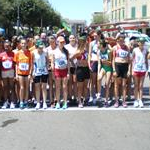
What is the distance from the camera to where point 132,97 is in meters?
13.6

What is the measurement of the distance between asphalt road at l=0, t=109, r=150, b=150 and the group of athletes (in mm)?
817

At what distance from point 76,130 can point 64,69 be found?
276 cm

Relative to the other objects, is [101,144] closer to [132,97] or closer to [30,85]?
[30,85]

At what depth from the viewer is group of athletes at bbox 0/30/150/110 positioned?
12.0 metres

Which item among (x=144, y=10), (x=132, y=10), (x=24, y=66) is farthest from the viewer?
(x=132, y=10)

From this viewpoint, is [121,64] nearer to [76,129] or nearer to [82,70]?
[82,70]

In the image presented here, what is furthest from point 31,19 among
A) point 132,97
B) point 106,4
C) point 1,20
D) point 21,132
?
point 106,4

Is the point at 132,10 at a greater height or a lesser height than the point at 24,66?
greater

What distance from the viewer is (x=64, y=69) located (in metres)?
11.9

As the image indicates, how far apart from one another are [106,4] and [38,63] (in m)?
124

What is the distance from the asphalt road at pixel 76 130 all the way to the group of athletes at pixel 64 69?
0.82 meters

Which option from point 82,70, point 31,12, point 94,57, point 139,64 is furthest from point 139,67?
point 31,12

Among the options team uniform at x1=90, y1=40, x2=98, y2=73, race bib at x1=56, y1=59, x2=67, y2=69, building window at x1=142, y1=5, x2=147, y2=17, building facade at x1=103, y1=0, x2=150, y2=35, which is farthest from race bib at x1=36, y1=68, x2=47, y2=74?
building window at x1=142, y1=5, x2=147, y2=17

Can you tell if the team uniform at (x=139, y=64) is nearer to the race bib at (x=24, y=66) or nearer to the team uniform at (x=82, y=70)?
the team uniform at (x=82, y=70)
